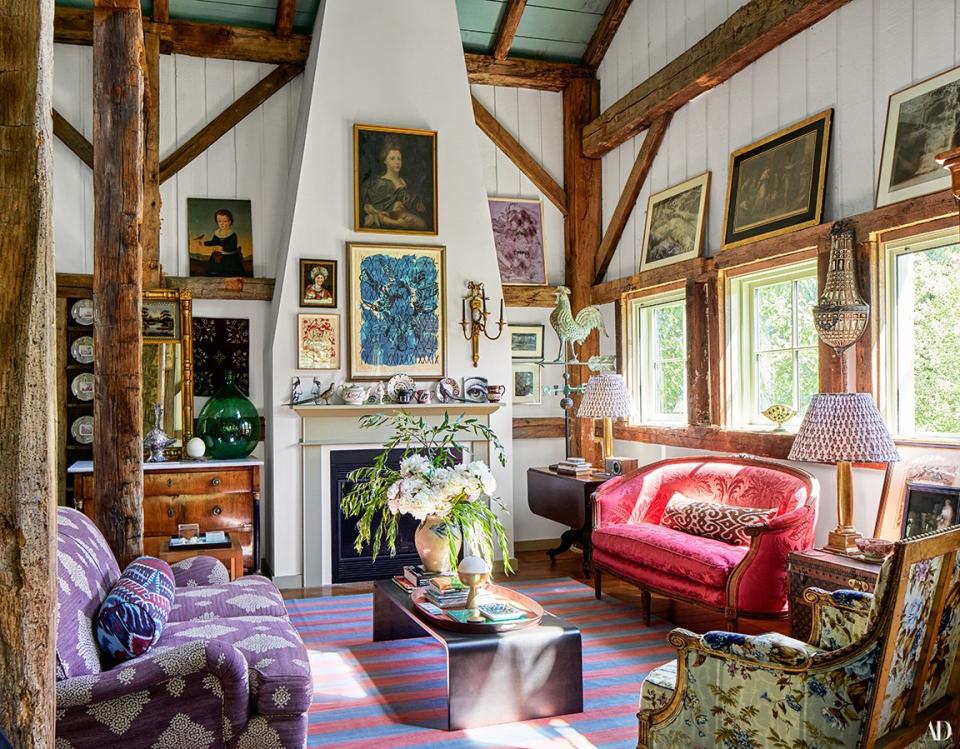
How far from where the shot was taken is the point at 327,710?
12.1ft

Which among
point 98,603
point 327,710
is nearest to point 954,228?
point 327,710

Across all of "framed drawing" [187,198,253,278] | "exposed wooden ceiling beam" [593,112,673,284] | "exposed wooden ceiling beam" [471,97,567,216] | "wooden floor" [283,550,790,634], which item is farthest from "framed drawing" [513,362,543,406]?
"framed drawing" [187,198,253,278]

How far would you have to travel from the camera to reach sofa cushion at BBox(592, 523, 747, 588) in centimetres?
439

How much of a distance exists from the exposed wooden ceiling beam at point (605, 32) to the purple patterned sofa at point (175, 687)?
5.63m

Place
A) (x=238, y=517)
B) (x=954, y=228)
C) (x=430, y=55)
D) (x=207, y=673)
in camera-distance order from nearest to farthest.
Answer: (x=207, y=673) < (x=954, y=228) < (x=238, y=517) < (x=430, y=55)

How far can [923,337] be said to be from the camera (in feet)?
14.1

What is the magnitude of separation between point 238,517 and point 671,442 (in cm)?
309

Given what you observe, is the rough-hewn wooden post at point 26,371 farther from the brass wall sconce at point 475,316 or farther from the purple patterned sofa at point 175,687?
the brass wall sconce at point 475,316

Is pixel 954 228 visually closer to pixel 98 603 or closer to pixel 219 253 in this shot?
pixel 98 603

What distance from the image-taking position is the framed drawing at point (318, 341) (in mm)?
→ 6090

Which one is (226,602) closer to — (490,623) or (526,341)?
(490,623)

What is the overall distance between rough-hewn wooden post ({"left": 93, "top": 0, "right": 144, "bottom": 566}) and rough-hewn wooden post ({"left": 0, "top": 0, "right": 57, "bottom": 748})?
271cm

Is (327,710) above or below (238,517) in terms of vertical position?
below

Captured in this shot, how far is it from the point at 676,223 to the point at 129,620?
4.61 metres
